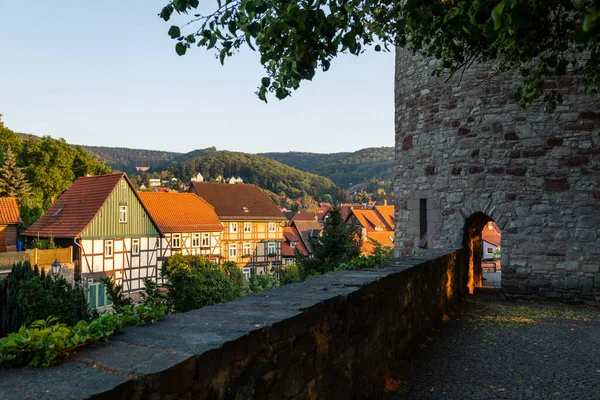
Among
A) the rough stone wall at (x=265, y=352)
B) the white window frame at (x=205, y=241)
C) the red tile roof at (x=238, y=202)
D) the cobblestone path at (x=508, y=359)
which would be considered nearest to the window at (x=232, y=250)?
the red tile roof at (x=238, y=202)

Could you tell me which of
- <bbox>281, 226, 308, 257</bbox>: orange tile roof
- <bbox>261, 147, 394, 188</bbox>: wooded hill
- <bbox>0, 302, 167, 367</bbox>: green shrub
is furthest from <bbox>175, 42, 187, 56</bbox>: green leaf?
<bbox>261, 147, 394, 188</bbox>: wooded hill

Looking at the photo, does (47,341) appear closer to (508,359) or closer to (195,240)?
(508,359)

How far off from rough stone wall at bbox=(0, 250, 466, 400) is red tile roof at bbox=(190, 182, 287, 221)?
33.1 metres

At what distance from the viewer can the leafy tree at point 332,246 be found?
1280 centimetres

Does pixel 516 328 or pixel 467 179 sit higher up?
pixel 467 179

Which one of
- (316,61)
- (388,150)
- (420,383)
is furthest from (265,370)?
(388,150)

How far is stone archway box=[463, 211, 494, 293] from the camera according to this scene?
9.02 meters

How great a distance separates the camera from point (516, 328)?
5.82m

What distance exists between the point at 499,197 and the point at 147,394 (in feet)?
25.9

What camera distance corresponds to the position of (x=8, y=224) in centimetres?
2530

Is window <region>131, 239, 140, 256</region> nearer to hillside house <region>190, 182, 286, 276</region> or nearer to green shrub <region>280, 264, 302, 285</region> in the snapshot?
hillside house <region>190, 182, 286, 276</region>

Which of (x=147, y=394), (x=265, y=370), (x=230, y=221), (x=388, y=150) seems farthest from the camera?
(x=388, y=150)

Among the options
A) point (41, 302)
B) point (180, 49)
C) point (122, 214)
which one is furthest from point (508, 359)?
point (122, 214)

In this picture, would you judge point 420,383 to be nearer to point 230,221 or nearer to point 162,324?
point 162,324
